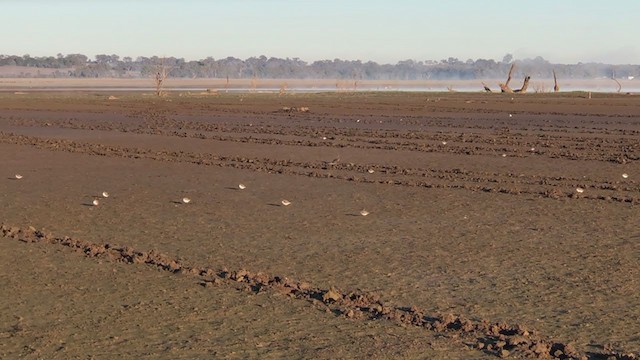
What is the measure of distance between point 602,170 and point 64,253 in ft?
34.3

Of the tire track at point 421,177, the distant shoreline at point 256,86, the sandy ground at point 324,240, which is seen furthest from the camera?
the distant shoreline at point 256,86

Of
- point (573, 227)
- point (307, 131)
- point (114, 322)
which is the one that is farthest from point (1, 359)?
point (307, 131)

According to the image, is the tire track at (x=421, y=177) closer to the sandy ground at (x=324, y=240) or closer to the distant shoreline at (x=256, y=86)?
the sandy ground at (x=324, y=240)

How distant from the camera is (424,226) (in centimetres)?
1195

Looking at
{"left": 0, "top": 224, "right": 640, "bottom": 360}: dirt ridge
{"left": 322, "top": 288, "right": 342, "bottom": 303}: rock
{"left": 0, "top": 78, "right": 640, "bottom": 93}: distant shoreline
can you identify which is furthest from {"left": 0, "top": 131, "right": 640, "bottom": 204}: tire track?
{"left": 0, "top": 78, "right": 640, "bottom": 93}: distant shoreline

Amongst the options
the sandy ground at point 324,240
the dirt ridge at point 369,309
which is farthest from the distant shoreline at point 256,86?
the dirt ridge at point 369,309

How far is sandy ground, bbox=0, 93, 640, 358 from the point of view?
7.15 meters

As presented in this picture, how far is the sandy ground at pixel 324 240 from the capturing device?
23.5 feet

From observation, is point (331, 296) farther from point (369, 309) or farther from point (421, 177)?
point (421, 177)

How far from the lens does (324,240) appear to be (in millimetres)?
11062

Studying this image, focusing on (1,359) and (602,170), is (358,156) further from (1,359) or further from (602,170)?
(1,359)

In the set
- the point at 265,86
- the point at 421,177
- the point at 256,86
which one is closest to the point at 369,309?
the point at 421,177

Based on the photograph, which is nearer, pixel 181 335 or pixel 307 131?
pixel 181 335

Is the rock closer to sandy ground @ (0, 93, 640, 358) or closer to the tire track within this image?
sandy ground @ (0, 93, 640, 358)
